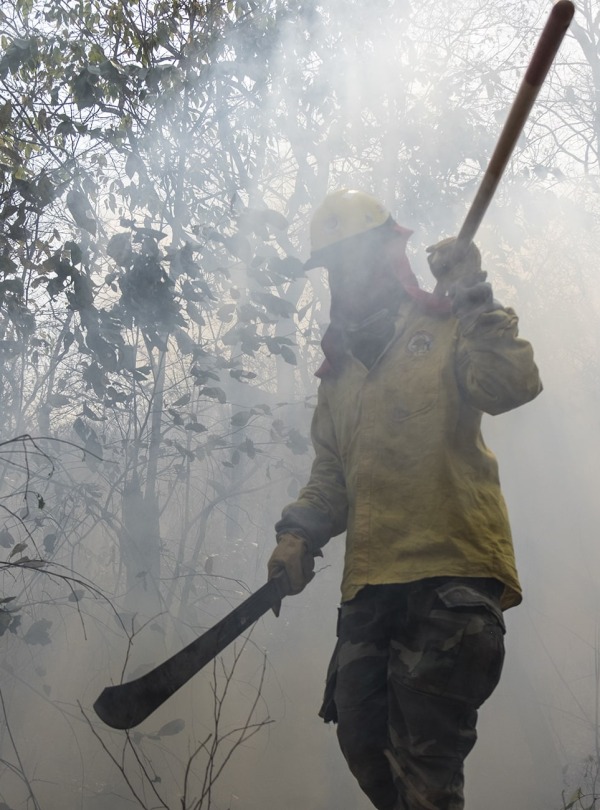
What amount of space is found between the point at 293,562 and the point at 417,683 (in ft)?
1.74

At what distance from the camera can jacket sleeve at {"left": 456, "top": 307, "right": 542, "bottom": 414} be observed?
2018mm

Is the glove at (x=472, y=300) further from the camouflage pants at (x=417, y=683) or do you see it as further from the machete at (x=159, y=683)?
the machete at (x=159, y=683)

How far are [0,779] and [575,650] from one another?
210 inches

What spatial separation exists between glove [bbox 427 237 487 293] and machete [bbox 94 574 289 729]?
1.03m

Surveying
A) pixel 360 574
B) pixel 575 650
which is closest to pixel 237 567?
pixel 575 650

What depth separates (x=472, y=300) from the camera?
6.65ft

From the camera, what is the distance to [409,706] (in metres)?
2.03

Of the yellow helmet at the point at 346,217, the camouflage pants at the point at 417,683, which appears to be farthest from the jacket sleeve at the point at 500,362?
the yellow helmet at the point at 346,217

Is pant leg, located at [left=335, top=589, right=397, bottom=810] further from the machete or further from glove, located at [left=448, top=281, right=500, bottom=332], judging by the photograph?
glove, located at [left=448, top=281, right=500, bottom=332]

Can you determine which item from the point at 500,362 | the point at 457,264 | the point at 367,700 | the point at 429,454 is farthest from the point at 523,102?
the point at 367,700

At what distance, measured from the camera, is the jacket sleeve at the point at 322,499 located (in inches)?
97.3

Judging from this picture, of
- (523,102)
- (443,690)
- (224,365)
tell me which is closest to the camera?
(523,102)

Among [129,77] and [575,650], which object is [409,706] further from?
[575,650]

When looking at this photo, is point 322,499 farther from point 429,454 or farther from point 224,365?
point 224,365
